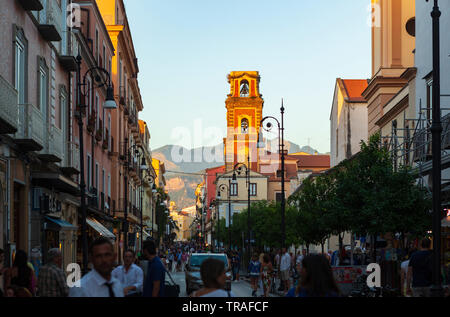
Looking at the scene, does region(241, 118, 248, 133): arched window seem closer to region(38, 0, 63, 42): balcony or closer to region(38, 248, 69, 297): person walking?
region(38, 0, 63, 42): balcony

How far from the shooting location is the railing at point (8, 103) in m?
16.4

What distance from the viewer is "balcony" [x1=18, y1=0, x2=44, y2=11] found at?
1974 cm

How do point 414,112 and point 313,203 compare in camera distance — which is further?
point 313,203

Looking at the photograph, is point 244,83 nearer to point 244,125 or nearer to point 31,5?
point 244,125

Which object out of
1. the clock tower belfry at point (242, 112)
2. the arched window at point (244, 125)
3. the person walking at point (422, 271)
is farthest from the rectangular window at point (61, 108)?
the arched window at point (244, 125)

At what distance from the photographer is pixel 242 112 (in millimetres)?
104062

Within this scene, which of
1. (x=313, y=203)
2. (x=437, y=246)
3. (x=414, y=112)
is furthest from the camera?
(x=313, y=203)

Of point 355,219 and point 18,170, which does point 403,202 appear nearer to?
point 355,219

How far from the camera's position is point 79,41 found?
101 ft

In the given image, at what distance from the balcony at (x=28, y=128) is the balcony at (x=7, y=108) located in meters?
1.50

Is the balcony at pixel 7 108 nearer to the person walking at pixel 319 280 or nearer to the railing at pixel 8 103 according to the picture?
the railing at pixel 8 103
